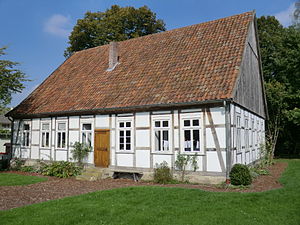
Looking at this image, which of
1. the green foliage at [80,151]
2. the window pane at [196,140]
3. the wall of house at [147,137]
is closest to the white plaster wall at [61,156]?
the wall of house at [147,137]

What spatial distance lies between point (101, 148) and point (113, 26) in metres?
19.8

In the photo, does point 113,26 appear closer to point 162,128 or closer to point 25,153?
point 25,153

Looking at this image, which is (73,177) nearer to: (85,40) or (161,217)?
(161,217)

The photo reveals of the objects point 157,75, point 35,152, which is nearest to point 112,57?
point 157,75

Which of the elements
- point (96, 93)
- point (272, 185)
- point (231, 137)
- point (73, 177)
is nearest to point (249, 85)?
point (231, 137)

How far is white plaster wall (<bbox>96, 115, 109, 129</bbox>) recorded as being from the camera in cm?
1559

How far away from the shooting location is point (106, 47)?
22453 mm

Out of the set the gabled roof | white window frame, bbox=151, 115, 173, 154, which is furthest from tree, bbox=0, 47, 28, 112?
white window frame, bbox=151, 115, 173, 154

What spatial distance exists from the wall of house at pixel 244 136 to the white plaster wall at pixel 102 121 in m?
6.66

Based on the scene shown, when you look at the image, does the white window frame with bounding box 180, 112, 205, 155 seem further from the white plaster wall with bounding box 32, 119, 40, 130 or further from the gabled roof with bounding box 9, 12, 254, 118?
the white plaster wall with bounding box 32, 119, 40, 130

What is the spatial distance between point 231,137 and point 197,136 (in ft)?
4.82

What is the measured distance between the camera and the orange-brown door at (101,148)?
1542cm

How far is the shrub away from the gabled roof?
3.01 metres

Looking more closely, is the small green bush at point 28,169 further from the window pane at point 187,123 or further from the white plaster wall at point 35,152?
the window pane at point 187,123
